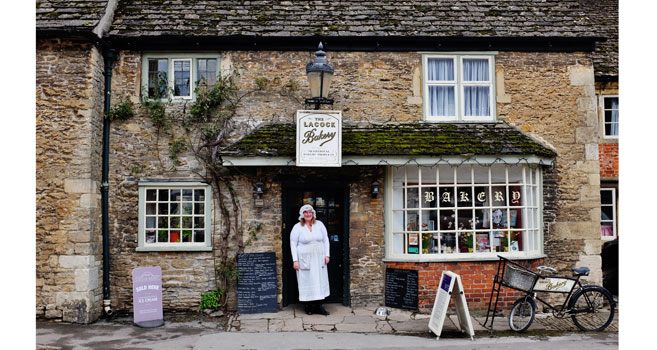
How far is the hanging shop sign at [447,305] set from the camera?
7.43 m

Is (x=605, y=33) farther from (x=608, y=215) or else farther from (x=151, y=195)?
(x=151, y=195)

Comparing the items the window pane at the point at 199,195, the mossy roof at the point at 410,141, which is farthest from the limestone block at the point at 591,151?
the window pane at the point at 199,195

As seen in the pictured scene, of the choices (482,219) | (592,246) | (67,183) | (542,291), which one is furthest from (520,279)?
(67,183)

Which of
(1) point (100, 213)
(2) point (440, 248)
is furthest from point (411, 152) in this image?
(1) point (100, 213)

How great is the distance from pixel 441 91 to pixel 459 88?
0.36 metres

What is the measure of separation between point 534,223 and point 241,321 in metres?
5.89

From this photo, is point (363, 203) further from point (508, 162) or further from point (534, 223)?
point (534, 223)

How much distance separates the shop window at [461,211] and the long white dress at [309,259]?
4.71 feet

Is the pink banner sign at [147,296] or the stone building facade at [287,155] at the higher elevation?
the stone building facade at [287,155]

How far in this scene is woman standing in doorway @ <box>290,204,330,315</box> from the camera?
8688 mm

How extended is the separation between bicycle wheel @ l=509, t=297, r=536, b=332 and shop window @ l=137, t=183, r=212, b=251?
18.2 ft

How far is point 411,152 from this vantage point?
8.66m

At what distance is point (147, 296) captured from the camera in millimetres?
8469

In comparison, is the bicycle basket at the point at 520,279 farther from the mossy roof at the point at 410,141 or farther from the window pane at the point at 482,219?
the mossy roof at the point at 410,141
